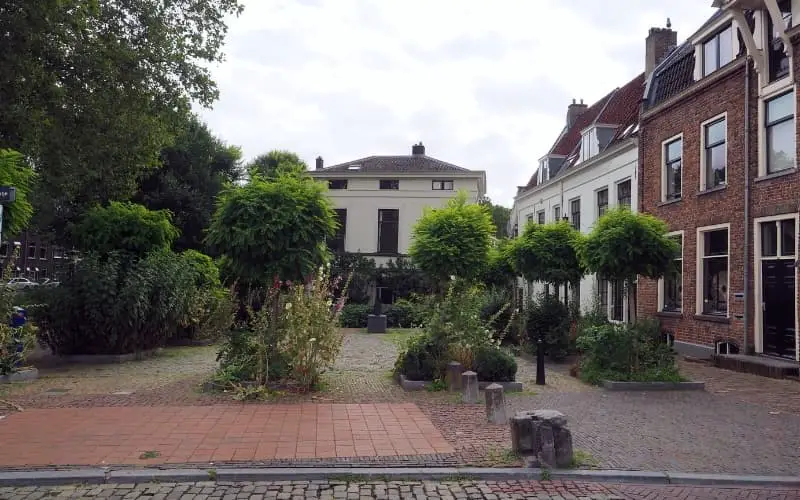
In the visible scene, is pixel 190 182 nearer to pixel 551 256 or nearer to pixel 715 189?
pixel 551 256

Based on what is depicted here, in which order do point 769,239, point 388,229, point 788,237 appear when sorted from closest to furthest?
1. point 788,237
2. point 769,239
3. point 388,229

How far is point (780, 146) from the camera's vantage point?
13688mm

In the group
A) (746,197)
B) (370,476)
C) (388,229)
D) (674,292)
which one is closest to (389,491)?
(370,476)

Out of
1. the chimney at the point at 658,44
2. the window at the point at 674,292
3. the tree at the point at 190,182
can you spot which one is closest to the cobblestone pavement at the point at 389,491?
the window at the point at 674,292

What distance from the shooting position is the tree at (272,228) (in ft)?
32.1

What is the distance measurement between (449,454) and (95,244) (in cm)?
1075

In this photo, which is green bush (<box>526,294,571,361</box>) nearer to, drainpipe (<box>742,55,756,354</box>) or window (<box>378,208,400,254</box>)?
drainpipe (<box>742,55,756,354</box>)

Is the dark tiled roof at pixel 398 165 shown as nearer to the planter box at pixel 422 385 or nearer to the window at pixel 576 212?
the window at pixel 576 212

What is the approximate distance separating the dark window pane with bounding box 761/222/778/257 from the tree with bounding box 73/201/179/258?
13.7m

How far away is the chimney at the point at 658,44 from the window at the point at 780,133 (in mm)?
7874

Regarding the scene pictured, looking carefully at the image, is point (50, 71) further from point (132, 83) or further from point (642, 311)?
point (642, 311)

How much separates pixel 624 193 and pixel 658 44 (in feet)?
16.9

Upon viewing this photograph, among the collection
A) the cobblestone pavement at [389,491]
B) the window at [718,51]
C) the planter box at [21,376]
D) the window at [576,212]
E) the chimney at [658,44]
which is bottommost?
the cobblestone pavement at [389,491]

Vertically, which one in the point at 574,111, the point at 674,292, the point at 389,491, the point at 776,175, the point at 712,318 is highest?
the point at 574,111
